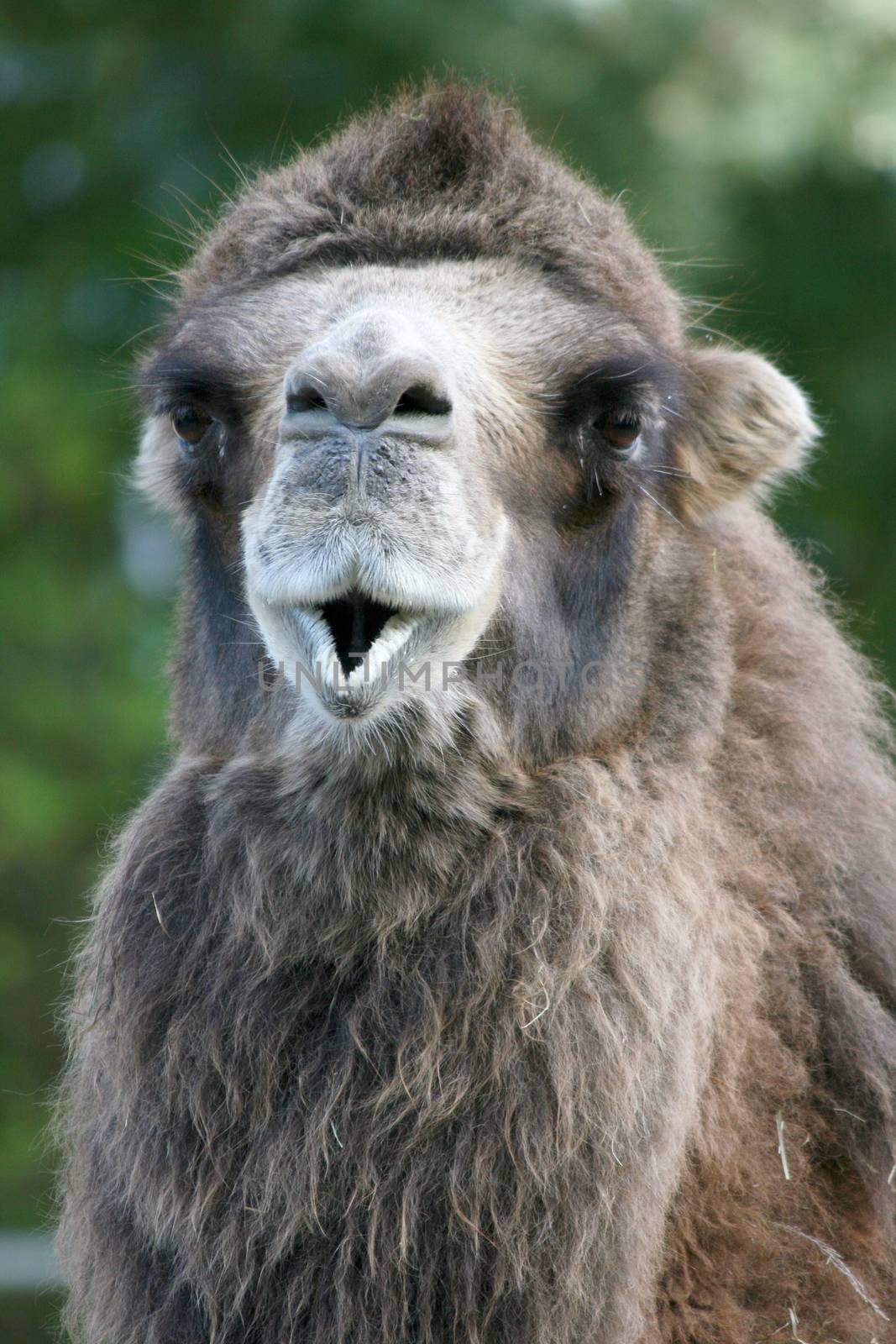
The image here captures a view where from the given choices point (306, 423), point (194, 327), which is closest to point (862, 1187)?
point (306, 423)

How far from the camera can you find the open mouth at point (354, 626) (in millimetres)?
3170

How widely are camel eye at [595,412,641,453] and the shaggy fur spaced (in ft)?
0.33

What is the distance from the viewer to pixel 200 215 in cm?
910

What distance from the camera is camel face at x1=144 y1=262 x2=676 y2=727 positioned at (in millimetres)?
3119

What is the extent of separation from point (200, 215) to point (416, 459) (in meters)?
6.39

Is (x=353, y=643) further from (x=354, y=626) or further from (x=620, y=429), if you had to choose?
(x=620, y=429)

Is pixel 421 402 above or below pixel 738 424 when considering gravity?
below

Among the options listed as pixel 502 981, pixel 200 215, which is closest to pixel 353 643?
pixel 502 981

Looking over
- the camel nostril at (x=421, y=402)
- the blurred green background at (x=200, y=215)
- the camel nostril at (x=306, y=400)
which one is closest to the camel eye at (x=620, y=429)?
the camel nostril at (x=421, y=402)

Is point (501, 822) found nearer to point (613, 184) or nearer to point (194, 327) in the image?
point (194, 327)

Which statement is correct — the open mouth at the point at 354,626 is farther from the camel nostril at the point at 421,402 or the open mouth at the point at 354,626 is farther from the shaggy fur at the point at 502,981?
the camel nostril at the point at 421,402

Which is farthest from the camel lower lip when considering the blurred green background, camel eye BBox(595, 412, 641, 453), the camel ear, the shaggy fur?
the blurred green background

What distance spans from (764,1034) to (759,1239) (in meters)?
0.41

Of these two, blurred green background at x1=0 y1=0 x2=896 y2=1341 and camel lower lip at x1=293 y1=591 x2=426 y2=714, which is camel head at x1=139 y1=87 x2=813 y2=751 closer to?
camel lower lip at x1=293 y1=591 x2=426 y2=714
